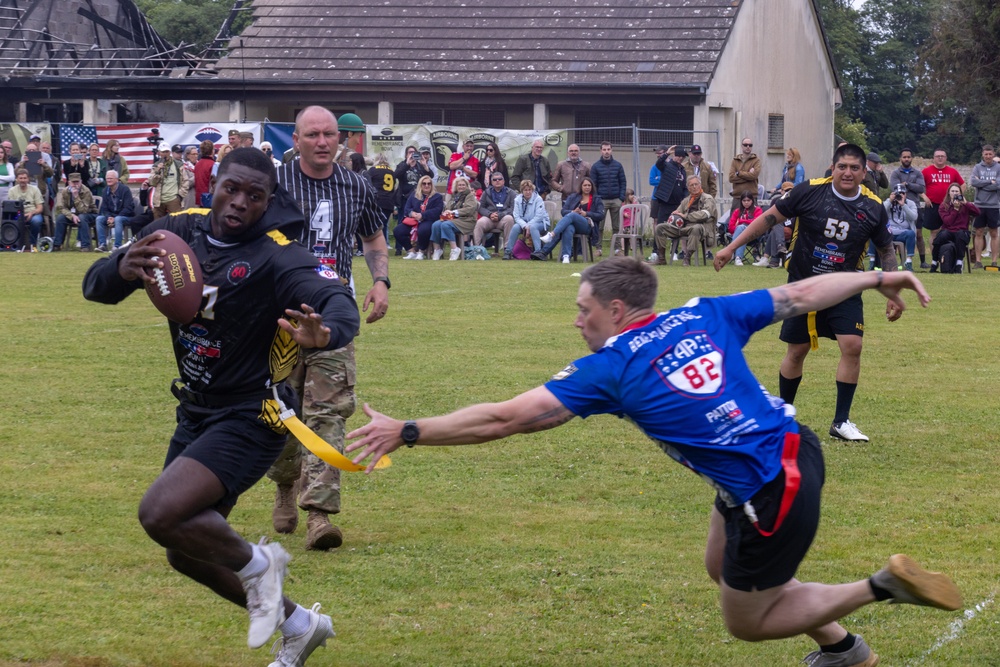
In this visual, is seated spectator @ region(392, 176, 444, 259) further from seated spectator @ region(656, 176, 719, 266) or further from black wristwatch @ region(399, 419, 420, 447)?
black wristwatch @ region(399, 419, 420, 447)

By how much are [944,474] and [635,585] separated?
Answer: 3.20 m

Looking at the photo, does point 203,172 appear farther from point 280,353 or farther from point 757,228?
point 280,353

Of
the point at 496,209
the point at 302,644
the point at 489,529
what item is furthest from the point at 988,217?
the point at 302,644

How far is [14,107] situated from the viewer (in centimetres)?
3731

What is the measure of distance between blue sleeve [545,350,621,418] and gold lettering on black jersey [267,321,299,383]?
1331mm

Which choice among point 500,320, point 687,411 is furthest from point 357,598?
→ point 500,320

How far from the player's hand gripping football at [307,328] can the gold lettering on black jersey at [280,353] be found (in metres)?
0.39

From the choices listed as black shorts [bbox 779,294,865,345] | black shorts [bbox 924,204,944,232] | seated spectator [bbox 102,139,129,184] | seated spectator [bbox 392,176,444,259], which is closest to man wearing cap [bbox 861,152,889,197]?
black shorts [bbox 924,204,944,232]

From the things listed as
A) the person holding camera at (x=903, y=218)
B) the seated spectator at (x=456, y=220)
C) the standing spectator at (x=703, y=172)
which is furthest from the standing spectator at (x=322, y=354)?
the standing spectator at (x=703, y=172)

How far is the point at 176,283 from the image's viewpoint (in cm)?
472

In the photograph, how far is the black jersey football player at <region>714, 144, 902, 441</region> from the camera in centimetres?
916

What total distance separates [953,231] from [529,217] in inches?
Answer: 299

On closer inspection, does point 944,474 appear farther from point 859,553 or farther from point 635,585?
point 635,585

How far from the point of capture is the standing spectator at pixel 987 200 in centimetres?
2247
